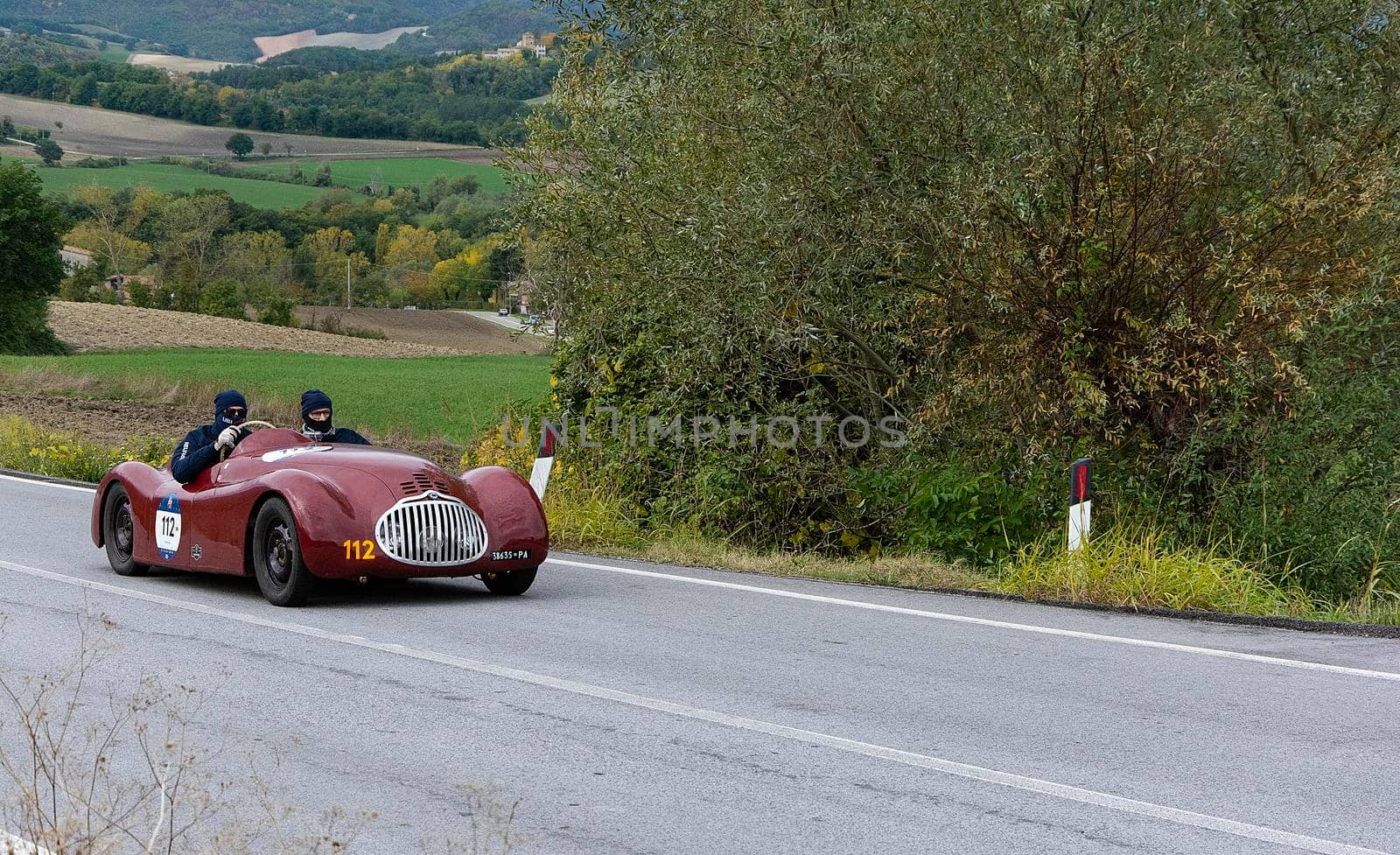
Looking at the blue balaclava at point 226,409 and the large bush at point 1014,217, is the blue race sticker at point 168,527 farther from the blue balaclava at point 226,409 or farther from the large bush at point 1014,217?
the large bush at point 1014,217

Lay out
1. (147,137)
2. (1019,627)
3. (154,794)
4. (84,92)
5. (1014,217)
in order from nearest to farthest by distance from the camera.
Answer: (154,794), (1019,627), (1014,217), (147,137), (84,92)

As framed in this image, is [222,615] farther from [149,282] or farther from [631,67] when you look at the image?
[149,282]

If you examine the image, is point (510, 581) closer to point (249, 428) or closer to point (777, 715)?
point (249, 428)

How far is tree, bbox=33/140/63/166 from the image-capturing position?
150m

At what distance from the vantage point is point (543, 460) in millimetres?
14891

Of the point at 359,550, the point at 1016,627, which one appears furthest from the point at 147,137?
the point at 1016,627

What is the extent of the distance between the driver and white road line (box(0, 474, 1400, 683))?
278cm

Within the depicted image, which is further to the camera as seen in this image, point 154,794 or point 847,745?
point 847,745

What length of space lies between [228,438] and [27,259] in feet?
225

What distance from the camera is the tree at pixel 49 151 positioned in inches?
5910

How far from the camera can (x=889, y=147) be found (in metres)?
12.7

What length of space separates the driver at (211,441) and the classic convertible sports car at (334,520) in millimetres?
96

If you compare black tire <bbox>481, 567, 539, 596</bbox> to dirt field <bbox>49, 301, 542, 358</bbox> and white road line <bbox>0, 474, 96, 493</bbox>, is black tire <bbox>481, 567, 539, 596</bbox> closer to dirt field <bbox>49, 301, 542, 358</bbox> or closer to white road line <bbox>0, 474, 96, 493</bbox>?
white road line <bbox>0, 474, 96, 493</bbox>

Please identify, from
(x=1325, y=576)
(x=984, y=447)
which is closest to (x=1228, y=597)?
(x=1325, y=576)
